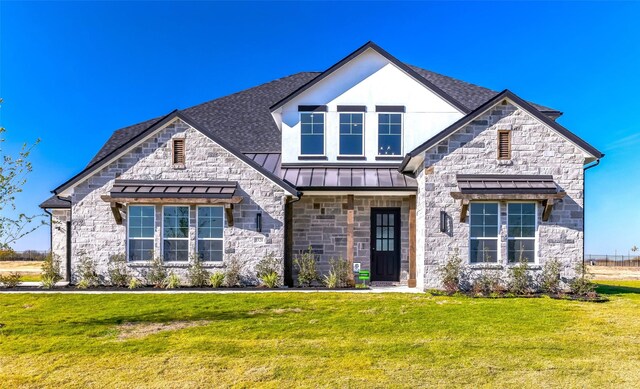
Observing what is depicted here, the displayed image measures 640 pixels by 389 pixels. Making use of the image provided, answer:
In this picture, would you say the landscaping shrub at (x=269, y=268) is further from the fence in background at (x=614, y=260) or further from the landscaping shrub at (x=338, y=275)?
the fence in background at (x=614, y=260)

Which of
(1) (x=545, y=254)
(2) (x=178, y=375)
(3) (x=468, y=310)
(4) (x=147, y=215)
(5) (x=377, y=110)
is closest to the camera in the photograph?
(2) (x=178, y=375)

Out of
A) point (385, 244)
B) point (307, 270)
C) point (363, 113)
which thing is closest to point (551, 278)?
point (385, 244)

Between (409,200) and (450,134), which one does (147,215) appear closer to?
(409,200)

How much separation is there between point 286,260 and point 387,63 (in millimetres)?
7884

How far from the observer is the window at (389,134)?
16969 millimetres

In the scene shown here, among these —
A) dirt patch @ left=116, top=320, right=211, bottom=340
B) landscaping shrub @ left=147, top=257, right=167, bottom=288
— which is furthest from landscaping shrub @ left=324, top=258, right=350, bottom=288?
dirt patch @ left=116, top=320, right=211, bottom=340

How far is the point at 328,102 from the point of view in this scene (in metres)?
17.1

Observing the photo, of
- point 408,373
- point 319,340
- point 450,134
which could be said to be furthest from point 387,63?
point 408,373

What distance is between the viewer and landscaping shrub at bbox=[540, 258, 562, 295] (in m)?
13.7

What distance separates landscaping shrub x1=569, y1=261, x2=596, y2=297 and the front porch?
16.3ft

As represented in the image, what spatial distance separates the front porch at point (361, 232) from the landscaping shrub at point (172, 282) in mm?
3890

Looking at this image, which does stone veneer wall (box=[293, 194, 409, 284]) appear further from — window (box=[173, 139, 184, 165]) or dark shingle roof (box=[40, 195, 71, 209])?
dark shingle roof (box=[40, 195, 71, 209])

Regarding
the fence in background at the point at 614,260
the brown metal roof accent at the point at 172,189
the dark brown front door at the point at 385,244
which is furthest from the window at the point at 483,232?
the fence in background at the point at 614,260

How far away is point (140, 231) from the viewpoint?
1480 cm
